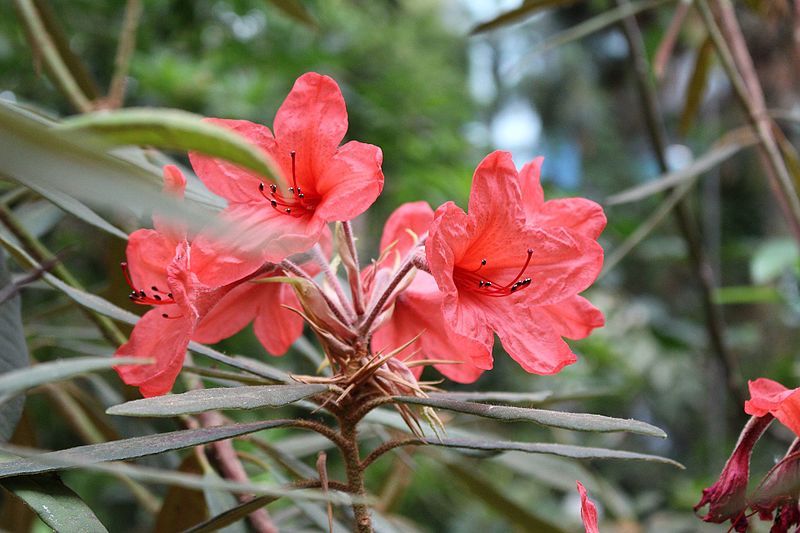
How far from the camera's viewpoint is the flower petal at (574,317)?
0.51m

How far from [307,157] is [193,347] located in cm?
14

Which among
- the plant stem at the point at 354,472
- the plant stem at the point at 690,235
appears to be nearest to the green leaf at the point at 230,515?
the plant stem at the point at 354,472

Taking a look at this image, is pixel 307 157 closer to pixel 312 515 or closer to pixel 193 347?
pixel 193 347

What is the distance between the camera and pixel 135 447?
39cm

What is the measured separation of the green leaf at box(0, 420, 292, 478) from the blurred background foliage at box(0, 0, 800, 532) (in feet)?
0.45

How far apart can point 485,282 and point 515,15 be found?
52cm

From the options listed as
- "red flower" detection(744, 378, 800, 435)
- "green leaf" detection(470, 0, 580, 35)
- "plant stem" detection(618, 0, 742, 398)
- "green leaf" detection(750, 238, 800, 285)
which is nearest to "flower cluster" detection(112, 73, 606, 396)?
"red flower" detection(744, 378, 800, 435)

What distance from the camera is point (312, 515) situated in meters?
0.61

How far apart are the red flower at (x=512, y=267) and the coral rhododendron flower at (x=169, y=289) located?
0.43 feet

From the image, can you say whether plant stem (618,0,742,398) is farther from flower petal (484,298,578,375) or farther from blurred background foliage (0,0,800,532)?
flower petal (484,298,578,375)

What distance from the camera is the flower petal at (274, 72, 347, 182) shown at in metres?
0.46

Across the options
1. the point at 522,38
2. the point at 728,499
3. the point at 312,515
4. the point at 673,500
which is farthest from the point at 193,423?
the point at 522,38

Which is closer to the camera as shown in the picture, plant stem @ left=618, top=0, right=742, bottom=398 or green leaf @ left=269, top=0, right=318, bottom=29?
green leaf @ left=269, top=0, right=318, bottom=29

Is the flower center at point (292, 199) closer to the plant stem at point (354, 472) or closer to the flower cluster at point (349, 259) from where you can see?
the flower cluster at point (349, 259)
